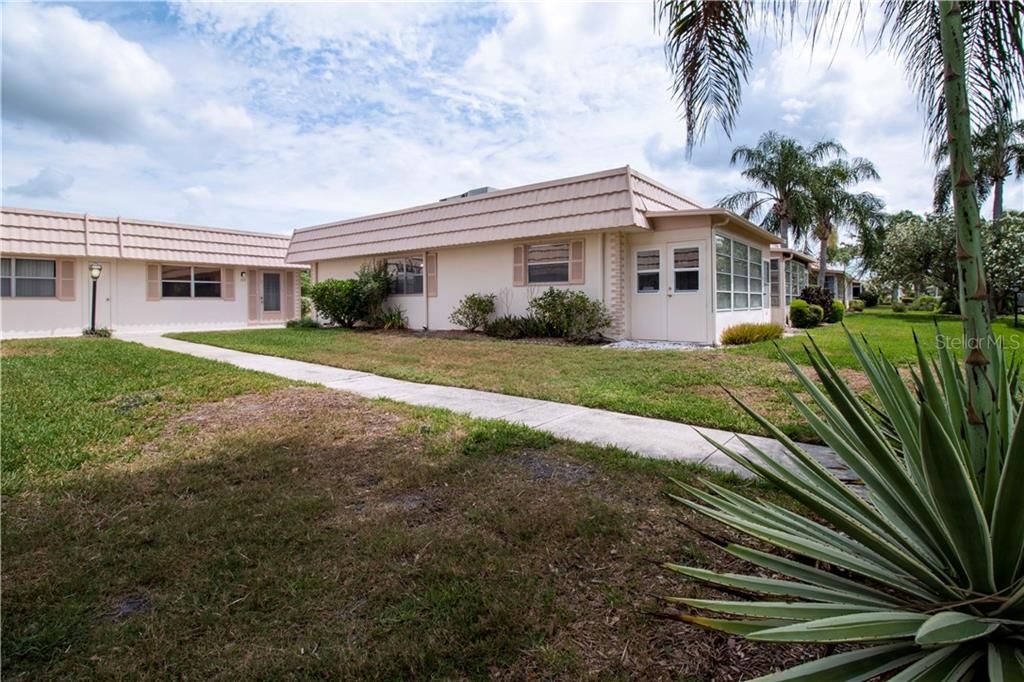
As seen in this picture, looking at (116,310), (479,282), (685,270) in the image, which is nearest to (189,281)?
(116,310)

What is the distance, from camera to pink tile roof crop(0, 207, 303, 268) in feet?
54.7

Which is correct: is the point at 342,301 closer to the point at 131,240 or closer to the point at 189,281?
the point at 189,281

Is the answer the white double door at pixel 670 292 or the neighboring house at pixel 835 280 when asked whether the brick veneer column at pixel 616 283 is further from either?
the neighboring house at pixel 835 280

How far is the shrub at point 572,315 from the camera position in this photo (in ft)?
42.7

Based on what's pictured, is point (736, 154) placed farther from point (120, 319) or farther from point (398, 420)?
point (120, 319)

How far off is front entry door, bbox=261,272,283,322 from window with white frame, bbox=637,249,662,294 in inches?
678

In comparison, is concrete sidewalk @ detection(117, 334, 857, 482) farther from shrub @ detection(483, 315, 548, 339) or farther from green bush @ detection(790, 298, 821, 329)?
green bush @ detection(790, 298, 821, 329)

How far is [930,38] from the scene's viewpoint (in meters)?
2.94

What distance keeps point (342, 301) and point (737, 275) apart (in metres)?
12.3

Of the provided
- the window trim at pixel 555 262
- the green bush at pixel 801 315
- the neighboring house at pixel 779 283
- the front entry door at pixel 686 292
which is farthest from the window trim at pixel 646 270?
the green bush at pixel 801 315

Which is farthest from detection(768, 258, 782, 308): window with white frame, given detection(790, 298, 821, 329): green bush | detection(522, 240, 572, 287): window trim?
detection(522, 240, 572, 287): window trim

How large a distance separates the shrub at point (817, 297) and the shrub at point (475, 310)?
1573cm

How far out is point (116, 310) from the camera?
18.9 m

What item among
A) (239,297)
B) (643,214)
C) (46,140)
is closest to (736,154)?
(643,214)
